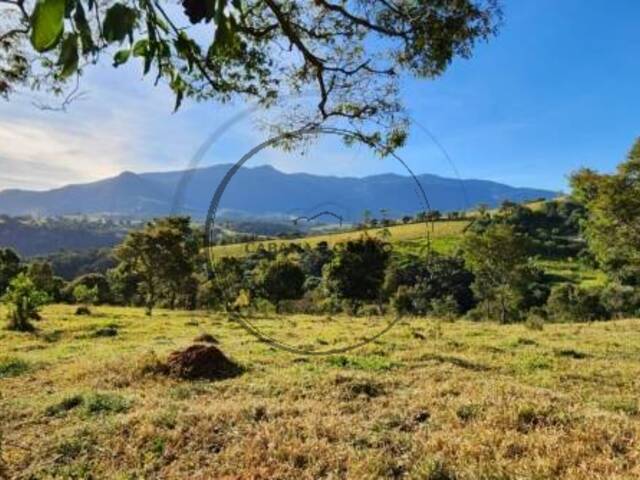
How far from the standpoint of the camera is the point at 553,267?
114 m

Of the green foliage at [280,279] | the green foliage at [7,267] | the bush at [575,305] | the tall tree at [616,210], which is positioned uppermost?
the tall tree at [616,210]

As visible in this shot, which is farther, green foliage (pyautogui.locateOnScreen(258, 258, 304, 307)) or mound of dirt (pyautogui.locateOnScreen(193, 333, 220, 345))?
green foliage (pyautogui.locateOnScreen(258, 258, 304, 307))

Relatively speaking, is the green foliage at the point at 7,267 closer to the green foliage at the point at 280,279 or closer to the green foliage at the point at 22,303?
the green foliage at the point at 22,303

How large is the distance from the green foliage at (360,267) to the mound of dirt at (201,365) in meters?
4.66

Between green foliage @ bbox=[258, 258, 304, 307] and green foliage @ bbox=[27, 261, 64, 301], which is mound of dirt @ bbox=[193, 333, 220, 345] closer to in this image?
green foliage @ bbox=[258, 258, 304, 307]

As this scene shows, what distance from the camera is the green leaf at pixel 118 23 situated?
6.73 ft

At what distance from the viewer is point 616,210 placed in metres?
31.8

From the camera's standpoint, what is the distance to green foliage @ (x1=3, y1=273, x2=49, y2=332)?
31.8m

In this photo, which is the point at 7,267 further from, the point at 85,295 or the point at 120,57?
the point at 120,57

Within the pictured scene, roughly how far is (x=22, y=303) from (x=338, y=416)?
25830 mm

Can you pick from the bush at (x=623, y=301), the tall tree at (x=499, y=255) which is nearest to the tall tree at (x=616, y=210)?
the tall tree at (x=499, y=255)

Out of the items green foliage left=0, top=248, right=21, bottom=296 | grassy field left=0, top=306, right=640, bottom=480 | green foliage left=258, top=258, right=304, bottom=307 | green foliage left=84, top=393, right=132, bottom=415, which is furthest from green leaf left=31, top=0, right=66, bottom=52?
green foliage left=0, top=248, right=21, bottom=296

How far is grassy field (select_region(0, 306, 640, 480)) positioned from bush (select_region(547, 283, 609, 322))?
5421 cm

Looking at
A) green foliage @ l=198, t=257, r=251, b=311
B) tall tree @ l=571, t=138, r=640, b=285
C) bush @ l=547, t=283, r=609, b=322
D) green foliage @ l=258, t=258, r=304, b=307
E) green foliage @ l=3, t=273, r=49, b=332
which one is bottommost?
bush @ l=547, t=283, r=609, b=322
